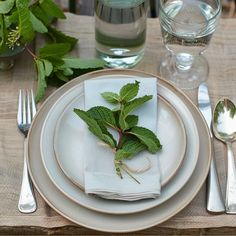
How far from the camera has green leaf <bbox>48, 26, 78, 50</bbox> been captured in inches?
36.2

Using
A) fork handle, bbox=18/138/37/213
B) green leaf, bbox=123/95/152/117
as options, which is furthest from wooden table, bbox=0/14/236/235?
green leaf, bbox=123/95/152/117

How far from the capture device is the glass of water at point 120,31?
851 millimetres

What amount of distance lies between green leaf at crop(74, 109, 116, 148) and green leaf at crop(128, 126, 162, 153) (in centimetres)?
3

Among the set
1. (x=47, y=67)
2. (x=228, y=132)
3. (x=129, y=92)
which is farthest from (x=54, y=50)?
(x=228, y=132)

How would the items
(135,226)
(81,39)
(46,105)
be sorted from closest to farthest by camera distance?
1. (135,226)
2. (46,105)
3. (81,39)

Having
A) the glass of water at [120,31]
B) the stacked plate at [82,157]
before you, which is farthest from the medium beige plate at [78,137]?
the glass of water at [120,31]

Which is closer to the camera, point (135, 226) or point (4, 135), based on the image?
point (135, 226)

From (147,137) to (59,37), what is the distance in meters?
0.26

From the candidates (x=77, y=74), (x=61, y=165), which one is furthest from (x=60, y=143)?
(x=77, y=74)

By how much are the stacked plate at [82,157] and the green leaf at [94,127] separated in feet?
0.11

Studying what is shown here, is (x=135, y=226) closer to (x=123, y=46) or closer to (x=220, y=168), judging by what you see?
(x=220, y=168)

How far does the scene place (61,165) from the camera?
28.9 inches

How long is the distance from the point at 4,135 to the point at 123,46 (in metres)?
0.22

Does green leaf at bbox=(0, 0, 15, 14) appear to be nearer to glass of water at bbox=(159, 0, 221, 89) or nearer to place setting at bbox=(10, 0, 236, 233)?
place setting at bbox=(10, 0, 236, 233)
